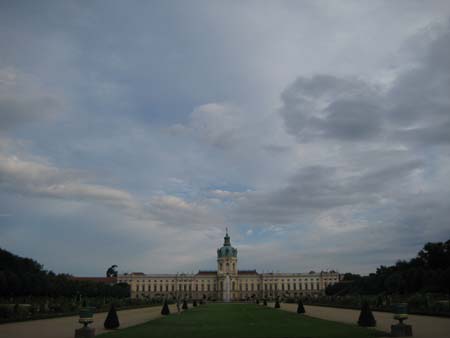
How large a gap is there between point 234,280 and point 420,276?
81443mm

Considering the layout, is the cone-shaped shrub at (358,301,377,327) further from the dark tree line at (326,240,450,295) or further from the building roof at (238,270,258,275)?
the building roof at (238,270,258,275)

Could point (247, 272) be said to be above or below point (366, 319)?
above

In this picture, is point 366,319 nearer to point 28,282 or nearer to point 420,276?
point 420,276

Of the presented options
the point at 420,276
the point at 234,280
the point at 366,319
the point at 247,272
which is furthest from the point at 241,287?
the point at 366,319

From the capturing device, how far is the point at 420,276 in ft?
188

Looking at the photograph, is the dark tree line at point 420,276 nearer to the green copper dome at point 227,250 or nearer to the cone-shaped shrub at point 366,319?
the cone-shaped shrub at point 366,319

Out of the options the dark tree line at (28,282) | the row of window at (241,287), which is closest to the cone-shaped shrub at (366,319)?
the dark tree line at (28,282)

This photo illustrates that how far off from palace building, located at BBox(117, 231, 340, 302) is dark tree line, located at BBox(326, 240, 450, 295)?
198ft

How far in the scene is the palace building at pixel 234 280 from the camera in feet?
445

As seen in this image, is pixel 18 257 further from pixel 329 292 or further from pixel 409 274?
pixel 329 292

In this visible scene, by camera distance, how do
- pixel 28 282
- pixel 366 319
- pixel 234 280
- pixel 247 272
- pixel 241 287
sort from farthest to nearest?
1. pixel 247 272
2. pixel 241 287
3. pixel 234 280
4. pixel 28 282
5. pixel 366 319

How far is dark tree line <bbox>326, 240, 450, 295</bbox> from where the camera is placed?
5231 centimetres

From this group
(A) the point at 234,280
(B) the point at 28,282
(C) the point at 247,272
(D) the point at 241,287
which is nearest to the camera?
(B) the point at 28,282

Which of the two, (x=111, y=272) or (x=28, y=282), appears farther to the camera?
(x=111, y=272)
